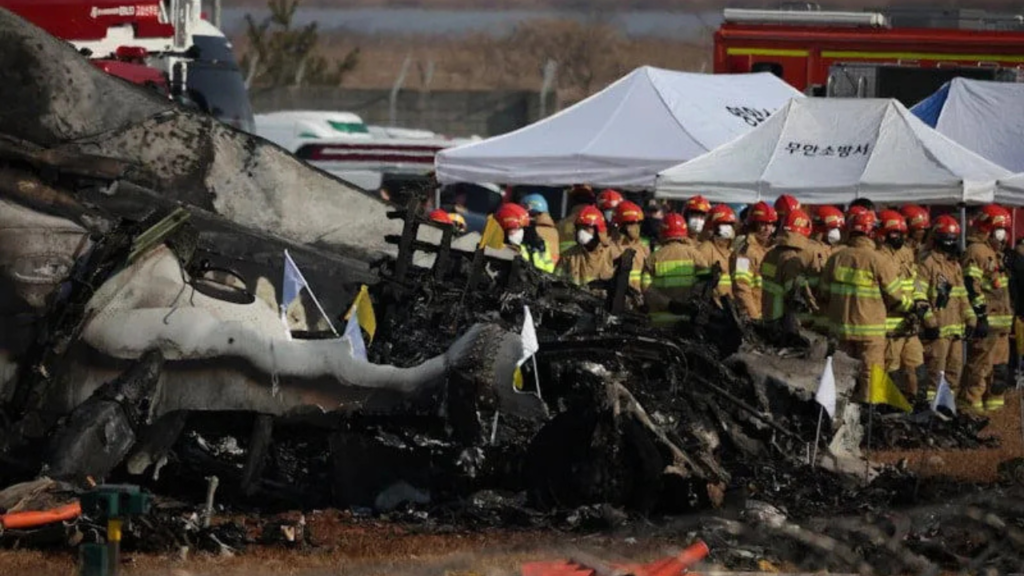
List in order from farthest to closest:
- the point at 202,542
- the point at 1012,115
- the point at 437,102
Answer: the point at 437,102, the point at 1012,115, the point at 202,542

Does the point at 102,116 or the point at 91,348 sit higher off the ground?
the point at 102,116

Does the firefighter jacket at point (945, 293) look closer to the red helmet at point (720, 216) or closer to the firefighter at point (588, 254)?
the red helmet at point (720, 216)

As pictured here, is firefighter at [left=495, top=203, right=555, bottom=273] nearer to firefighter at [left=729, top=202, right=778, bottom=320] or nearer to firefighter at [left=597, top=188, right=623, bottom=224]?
firefighter at [left=729, top=202, right=778, bottom=320]

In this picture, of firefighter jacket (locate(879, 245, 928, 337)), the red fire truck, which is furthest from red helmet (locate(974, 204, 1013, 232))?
the red fire truck

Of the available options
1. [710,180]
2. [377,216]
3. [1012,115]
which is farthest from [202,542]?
[1012,115]

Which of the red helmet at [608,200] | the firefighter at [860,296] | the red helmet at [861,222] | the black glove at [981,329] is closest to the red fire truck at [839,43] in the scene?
the red helmet at [608,200]

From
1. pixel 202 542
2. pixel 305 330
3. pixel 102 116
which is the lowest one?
pixel 202 542

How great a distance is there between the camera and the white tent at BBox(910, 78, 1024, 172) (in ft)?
66.8

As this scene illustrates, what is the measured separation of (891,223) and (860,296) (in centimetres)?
156

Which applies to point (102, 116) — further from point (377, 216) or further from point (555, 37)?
point (555, 37)

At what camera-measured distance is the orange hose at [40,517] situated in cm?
898

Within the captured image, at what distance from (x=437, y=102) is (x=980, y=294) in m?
21.3

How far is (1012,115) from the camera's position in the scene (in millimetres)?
20781

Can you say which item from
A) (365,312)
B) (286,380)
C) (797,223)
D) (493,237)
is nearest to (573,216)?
(797,223)
